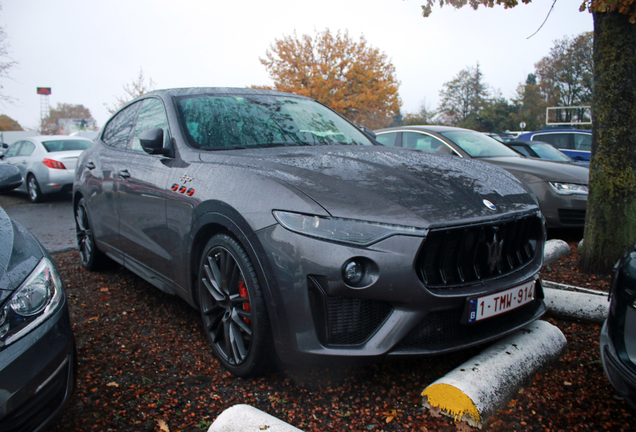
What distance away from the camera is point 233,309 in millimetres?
2541

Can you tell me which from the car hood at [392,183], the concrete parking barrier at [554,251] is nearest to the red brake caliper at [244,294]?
the car hood at [392,183]

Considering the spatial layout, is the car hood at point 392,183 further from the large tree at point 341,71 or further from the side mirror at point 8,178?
the large tree at point 341,71

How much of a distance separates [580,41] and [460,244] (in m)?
54.0

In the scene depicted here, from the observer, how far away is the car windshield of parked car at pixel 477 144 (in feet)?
20.9

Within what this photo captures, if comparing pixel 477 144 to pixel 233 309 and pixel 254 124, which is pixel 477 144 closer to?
pixel 254 124

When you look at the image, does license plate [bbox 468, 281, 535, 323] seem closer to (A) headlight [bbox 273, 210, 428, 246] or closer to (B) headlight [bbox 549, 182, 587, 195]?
(A) headlight [bbox 273, 210, 428, 246]

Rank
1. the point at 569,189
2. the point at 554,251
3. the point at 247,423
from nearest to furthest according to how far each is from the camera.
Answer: the point at 247,423
the point at 554,251
the point at 569,189

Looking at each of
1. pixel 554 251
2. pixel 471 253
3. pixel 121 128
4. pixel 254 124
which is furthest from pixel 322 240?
pixel 554 251

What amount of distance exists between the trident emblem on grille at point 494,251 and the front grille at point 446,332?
0.26 meters

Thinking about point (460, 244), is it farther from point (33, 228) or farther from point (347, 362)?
point (33, 228)

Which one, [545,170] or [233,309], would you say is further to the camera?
[545,170]

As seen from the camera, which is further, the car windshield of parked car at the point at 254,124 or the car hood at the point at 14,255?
the car windshield of parked car at the point at 254,124

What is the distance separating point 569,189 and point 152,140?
4.44 m

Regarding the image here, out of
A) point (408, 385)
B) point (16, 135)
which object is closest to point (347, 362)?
point (408, 385)
